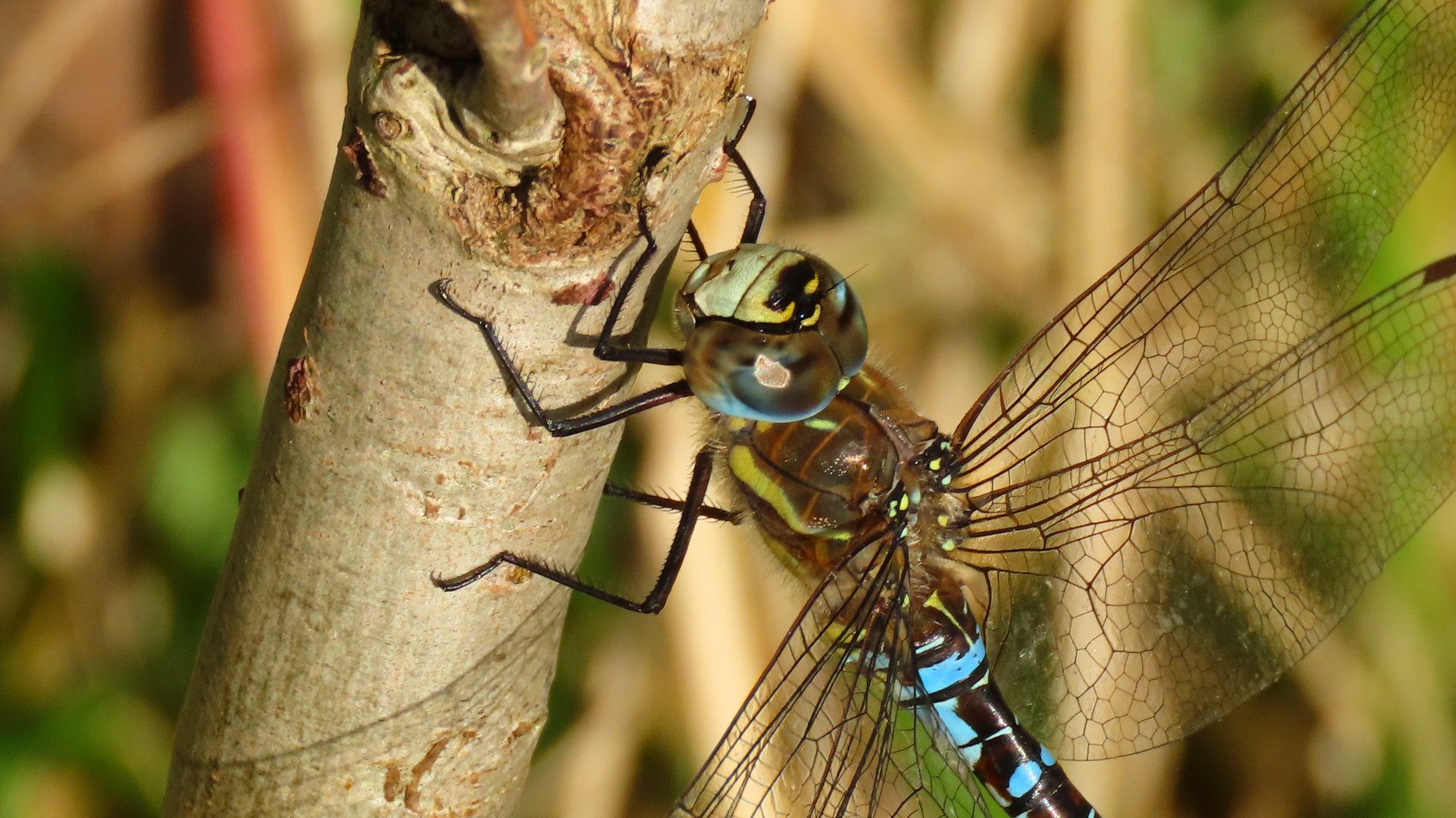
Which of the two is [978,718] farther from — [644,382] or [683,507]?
[644,382]

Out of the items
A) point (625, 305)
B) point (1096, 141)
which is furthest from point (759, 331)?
point (1096, 141)

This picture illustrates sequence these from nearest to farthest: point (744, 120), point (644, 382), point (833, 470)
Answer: point (744, 120) < point (833, 470) < point (644, 382)

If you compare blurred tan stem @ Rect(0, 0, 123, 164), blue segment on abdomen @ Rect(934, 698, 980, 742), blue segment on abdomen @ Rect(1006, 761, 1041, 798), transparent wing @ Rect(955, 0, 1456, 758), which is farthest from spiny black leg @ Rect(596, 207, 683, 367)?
blurred tan stem @ Rect(0, 0, 123, 164)

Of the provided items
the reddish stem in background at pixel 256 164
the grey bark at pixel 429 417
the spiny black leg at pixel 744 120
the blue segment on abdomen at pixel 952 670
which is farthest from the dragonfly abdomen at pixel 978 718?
the reddish stem in background at pixel 256 164

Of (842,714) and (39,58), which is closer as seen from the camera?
(842,714)

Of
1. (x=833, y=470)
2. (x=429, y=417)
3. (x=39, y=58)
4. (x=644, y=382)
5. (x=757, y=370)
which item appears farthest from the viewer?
(x=39, y=58)

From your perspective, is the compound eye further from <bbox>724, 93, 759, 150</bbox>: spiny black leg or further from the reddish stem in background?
the reddish stem in background

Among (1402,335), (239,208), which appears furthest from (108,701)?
(1402,335)
